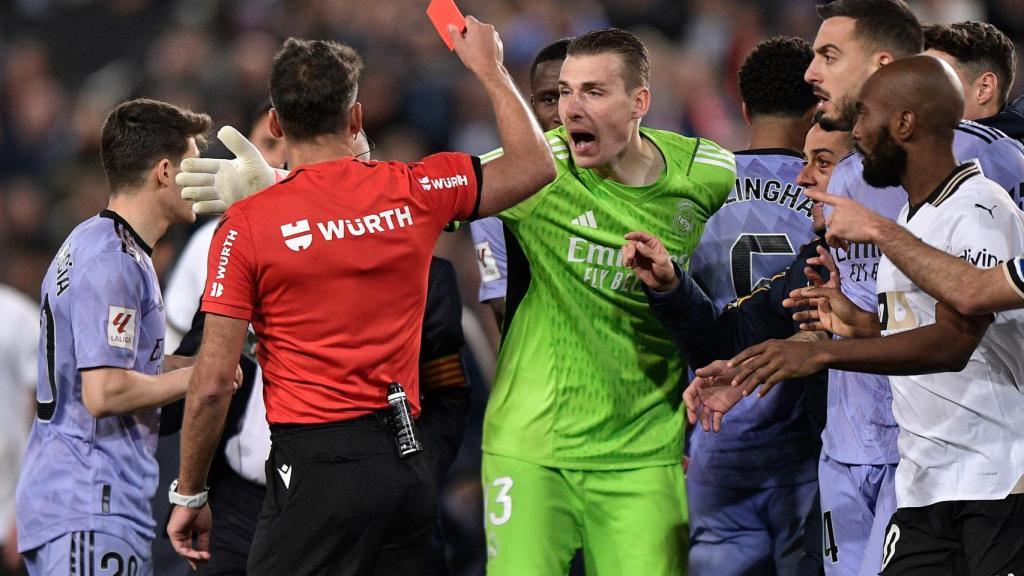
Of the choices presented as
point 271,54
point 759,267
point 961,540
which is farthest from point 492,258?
point 271,54

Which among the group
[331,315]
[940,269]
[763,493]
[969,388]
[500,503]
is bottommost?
[763,493]

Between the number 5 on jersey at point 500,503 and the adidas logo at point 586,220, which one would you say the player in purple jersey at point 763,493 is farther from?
the number 5 on jersey at point 500,503

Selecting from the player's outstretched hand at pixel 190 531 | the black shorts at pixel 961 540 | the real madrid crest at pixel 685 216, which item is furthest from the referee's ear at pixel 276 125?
the black shorts at pixel 961 540

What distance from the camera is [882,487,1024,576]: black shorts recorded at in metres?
3.32

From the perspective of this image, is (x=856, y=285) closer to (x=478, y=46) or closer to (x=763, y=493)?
(x=763, y=493)

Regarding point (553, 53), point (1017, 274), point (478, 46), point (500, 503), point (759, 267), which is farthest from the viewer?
point (553, 53)

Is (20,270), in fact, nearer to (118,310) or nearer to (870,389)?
(118,310)

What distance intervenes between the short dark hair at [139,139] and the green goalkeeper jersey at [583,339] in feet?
4.15

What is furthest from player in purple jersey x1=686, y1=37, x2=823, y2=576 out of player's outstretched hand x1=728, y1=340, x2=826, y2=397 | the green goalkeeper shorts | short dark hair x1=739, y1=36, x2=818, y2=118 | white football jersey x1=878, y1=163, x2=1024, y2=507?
player's outstretched hand x1=728, y1=340, x2=826, y2=397

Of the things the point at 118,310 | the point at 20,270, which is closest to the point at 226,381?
the point at 118,310

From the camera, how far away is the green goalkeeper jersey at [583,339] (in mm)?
4258

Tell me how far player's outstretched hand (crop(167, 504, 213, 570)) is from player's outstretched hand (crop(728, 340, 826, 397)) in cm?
162

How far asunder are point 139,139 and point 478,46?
4.72 ft

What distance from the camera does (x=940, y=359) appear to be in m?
3.29
